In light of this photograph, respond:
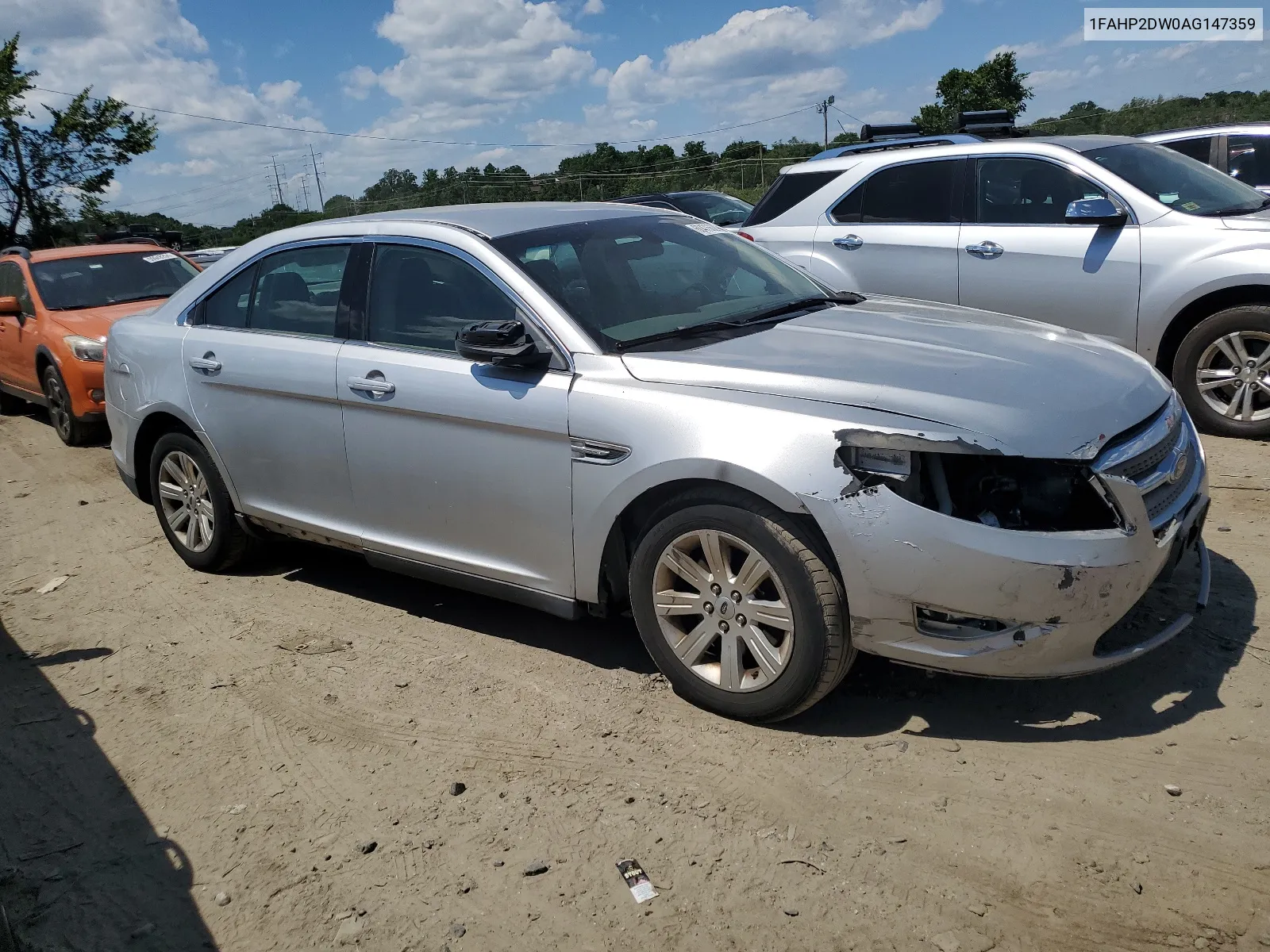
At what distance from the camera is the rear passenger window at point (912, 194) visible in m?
7.57

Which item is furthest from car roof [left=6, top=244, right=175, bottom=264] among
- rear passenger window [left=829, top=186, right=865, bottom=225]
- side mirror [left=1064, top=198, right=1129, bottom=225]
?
side mirror [left=1064, top=198, right=1129, bottom=225]

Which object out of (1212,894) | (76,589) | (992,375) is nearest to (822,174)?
(992,375)

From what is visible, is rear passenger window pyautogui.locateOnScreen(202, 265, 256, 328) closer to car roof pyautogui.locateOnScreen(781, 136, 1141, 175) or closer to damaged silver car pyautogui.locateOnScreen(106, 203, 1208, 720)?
damaged silver car pyautogui.locateOnScreen(106, 203, 1208, 720)

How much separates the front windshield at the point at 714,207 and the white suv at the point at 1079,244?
7.65 metres

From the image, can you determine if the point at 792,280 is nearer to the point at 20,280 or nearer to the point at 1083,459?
the point at 1083,459

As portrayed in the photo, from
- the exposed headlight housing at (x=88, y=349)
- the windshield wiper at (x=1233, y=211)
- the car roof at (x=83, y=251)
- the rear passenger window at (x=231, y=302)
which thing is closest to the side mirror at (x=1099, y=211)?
the windshield wiper at (x=1233, y=211)

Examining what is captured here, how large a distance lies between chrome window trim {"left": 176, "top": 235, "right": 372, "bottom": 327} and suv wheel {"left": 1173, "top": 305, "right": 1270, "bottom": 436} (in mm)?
4937

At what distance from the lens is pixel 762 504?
345cm

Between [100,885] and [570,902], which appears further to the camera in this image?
[100,885]

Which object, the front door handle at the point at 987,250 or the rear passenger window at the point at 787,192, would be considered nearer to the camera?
the front door handle at the point at 987,250

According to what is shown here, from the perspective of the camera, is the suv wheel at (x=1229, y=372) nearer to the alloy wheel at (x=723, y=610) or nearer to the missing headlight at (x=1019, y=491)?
the missing headlight at (x=1019, y=491)

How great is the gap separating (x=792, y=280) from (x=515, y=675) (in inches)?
86.8

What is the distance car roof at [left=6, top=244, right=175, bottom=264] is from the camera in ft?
34.1

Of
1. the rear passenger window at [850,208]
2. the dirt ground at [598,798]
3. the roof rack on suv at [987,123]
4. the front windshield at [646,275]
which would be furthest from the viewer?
the roof rack on suv at [987,123]
